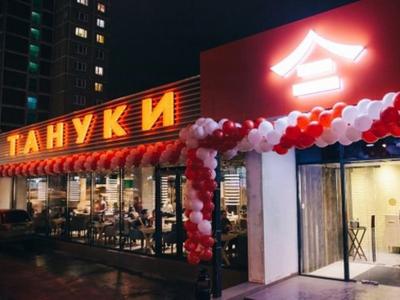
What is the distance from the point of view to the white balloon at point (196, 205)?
24.2ft

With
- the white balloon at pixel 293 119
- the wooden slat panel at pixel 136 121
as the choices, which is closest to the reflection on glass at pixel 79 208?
the wooden slat panel at pixel 136 121

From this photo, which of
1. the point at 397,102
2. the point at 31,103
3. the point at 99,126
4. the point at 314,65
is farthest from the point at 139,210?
the point at 31,103

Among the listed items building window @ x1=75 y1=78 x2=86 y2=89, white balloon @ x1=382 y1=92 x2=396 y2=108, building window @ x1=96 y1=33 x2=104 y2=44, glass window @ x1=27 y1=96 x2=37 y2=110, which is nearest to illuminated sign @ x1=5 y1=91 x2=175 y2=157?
white balloon @ x1=382 y1=92 x2=396 y2=108

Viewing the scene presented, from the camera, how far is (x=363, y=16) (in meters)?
6.65

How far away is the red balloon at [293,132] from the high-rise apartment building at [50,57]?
57.1m

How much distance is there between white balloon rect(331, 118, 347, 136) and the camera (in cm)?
588

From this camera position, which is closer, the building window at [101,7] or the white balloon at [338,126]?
the white balloon at [338,126]

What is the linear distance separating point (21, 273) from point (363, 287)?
8714mm

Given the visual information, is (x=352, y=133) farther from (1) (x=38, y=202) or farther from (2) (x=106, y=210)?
(1) (x=38, y=202)

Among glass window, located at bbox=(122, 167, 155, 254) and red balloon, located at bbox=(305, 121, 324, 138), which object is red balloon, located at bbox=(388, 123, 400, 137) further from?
glass window, located at bbox=(122, 167, 155, 254)

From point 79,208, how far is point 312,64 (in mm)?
10771

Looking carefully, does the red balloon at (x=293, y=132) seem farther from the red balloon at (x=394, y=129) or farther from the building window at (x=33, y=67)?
the building window at (x=33, y=67)

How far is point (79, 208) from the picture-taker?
14.8 meters

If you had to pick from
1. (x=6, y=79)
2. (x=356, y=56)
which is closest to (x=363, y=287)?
(x=356, y=56)
